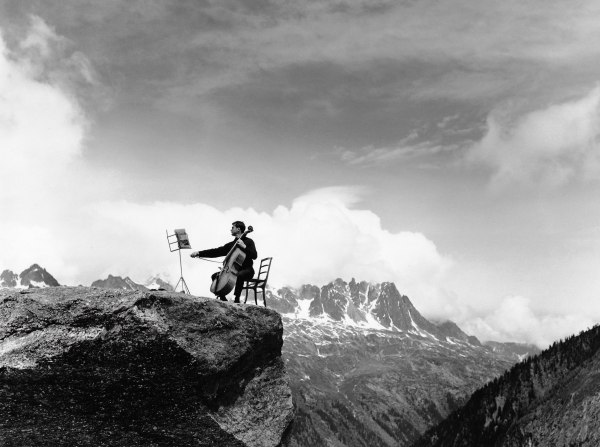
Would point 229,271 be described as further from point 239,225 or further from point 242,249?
point 239,225

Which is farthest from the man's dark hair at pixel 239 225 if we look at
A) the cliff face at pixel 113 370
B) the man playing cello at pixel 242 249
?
the cliff face at pixel 113 370

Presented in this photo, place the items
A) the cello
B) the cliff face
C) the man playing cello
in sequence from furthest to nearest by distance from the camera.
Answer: the man playing cello, the cello, the cliff face

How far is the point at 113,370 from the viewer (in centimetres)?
1552

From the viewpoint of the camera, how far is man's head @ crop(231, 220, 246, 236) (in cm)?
2005

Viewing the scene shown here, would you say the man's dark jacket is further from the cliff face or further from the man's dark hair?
the cliff face

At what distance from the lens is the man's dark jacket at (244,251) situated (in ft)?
64.6

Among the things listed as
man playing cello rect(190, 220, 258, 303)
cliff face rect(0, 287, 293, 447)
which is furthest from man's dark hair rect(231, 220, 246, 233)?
cliff face rect(0, 287, 293, 447)

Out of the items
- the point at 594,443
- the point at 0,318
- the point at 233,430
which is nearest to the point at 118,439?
the point at 233,430

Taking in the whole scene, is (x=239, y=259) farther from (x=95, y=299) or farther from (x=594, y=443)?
(x=594, y=443)

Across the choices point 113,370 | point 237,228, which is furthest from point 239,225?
Answer: point 113,370

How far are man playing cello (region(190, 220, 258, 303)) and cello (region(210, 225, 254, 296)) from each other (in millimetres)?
111

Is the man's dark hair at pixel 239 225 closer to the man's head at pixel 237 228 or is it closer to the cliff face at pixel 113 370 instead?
the man's head at pixel 237 228

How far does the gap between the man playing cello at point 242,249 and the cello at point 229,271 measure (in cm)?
11

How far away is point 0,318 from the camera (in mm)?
15898
